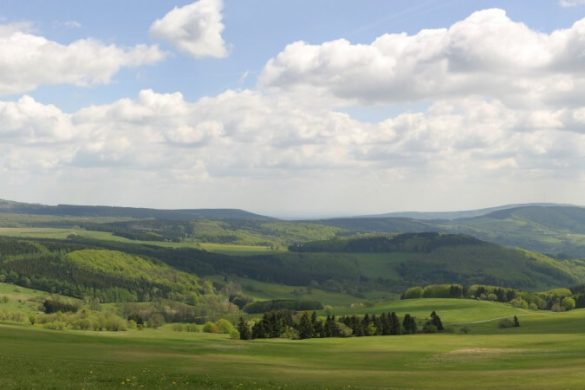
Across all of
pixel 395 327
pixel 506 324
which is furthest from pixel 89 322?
pixel 506 324

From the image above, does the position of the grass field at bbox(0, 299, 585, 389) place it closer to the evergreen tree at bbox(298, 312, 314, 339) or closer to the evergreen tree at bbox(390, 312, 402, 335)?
the evergreen tree at bbox(298, 312, 314, 339)

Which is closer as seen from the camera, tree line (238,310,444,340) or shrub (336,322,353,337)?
tree line (238,310,444,340)

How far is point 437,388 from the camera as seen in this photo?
46.3 m

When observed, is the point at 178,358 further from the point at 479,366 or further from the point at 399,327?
the point at 399,327

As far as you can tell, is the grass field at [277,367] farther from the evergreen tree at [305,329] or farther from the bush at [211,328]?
the bush at [211,328]

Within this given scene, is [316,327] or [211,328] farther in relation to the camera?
[211,328]

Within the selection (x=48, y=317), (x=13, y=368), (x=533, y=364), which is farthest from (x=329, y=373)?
(x=48, y=317)

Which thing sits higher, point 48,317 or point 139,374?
point 139,374

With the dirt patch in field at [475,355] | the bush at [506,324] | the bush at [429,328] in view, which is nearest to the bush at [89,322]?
the bush at [429,328]

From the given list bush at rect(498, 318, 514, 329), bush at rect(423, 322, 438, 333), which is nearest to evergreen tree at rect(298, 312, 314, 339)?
bush at rect(423, 322, 438, 333)

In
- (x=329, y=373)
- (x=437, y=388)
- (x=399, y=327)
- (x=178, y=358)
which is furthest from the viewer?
(x=399, y=327)

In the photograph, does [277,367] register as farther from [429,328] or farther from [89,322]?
[89,322]

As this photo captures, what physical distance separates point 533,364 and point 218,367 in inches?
1401

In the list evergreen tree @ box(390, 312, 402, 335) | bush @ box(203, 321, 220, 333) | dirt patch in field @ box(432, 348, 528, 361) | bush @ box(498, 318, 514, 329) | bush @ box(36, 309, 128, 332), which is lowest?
bush @ box(203, 321, 220, 333)
